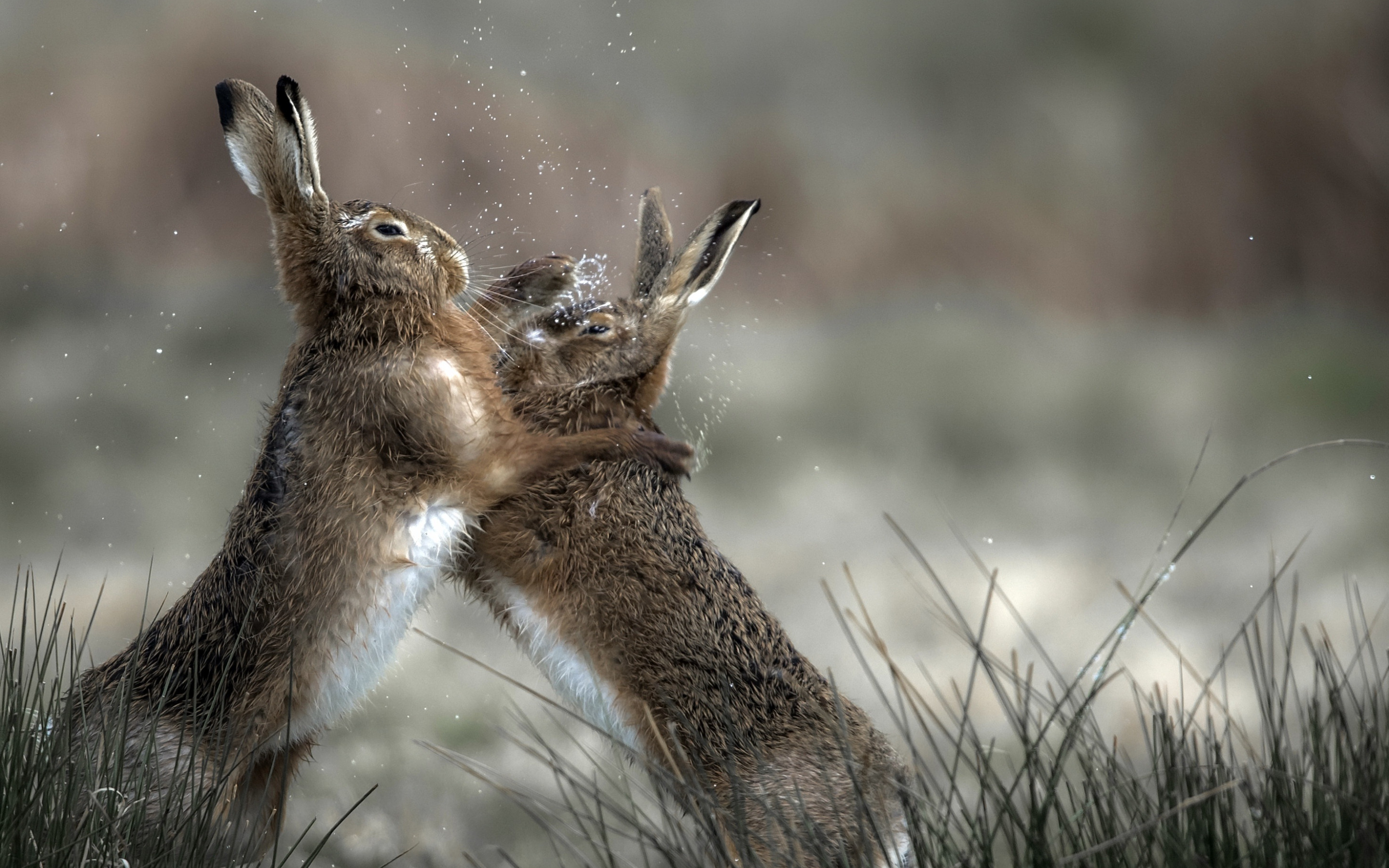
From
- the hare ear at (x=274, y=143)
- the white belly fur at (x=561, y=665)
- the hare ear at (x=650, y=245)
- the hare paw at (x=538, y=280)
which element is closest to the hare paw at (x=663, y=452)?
the white belly fur at (x=561, y=665)

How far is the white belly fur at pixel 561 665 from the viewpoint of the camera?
432cm

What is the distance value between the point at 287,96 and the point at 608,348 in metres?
1.85

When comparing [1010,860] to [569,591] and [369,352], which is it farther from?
[369,352]

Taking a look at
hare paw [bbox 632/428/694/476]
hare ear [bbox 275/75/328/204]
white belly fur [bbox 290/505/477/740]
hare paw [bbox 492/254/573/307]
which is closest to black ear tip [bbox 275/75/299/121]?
hare ear [bbox 275/75/328/204]

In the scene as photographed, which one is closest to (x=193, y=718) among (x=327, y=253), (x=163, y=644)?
(x=163, y=644)

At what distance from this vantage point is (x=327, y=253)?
14.3 ft

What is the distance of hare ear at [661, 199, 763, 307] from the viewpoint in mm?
4758

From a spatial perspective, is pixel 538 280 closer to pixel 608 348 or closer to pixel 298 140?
pixel 608 348

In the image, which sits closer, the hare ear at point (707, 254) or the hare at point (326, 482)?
the hare at point (326, 482)

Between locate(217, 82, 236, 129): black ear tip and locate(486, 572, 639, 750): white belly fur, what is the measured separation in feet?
6.84

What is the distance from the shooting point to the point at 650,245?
223 inches

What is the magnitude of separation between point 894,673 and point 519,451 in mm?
2080

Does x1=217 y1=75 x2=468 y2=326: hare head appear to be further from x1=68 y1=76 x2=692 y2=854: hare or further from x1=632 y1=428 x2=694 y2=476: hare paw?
x1=632 y1=428 x2=694 y2=476: hare paw

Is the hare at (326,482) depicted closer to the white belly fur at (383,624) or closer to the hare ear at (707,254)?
the white belly fur at (383,624)
